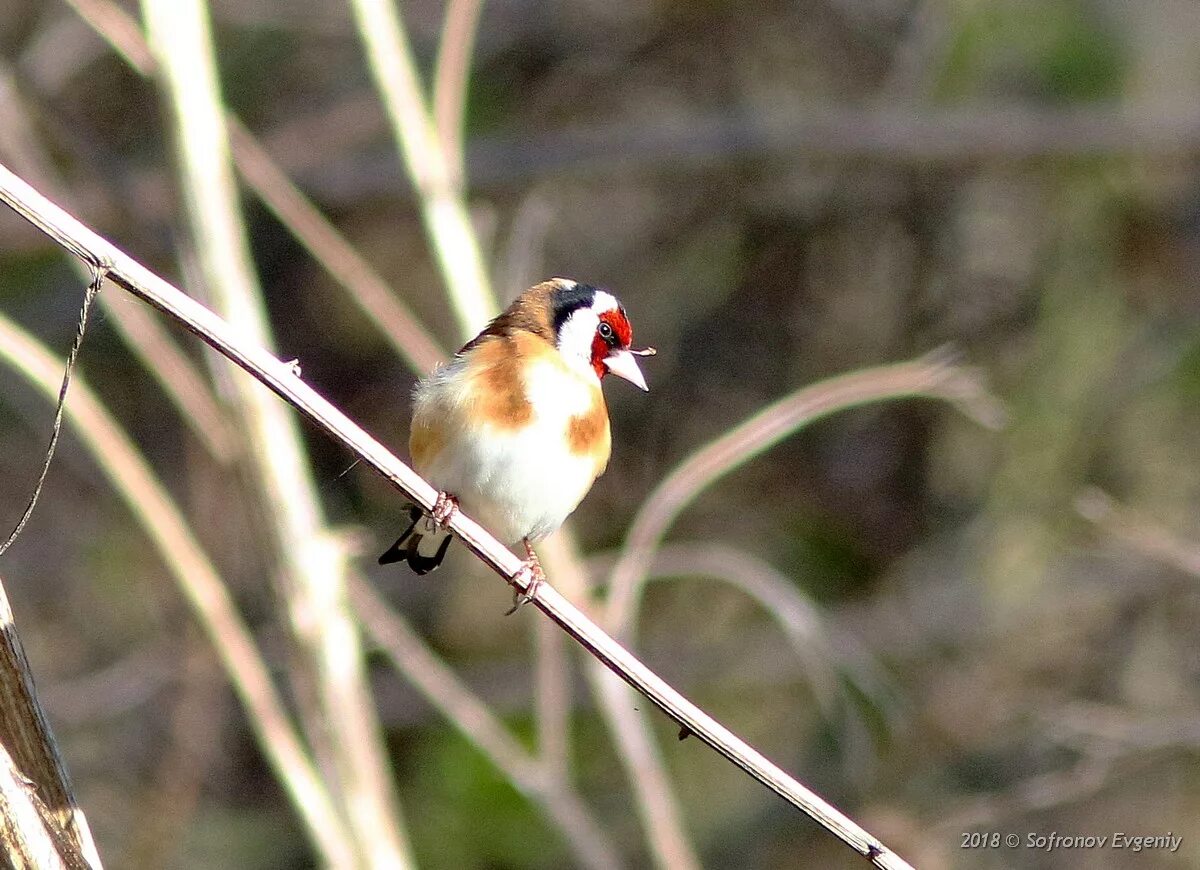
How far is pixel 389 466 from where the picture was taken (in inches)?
82.2

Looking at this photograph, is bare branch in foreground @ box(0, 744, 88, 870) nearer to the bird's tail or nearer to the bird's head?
the bird's tail

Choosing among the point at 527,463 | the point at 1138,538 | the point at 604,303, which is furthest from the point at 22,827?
the point at 1138,538

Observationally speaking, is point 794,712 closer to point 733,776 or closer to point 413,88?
point 733,776

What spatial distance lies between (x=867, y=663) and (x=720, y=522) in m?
1.16

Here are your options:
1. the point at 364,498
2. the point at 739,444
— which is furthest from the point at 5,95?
the point at 364,498

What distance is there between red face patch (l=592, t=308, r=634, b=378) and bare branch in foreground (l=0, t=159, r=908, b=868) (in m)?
0.92

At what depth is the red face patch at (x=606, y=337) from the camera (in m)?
3.28

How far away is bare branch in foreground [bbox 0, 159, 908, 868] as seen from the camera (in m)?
1.75

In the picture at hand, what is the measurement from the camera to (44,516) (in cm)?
781

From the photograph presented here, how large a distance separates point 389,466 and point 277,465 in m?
1.62

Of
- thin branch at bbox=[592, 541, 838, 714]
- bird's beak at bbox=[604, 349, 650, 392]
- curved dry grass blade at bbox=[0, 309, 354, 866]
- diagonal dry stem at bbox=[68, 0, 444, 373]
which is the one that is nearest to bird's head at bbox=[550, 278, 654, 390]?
bird's beak at bbox=[604, 349, 650, 392]

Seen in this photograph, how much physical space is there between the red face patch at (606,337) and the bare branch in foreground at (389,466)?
92 cm

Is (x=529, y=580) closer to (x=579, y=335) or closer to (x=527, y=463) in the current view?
(x=527, y=463)

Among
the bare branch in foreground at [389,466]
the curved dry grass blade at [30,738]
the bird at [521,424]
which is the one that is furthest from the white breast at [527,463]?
the curved dry grass blade at [30,738]
